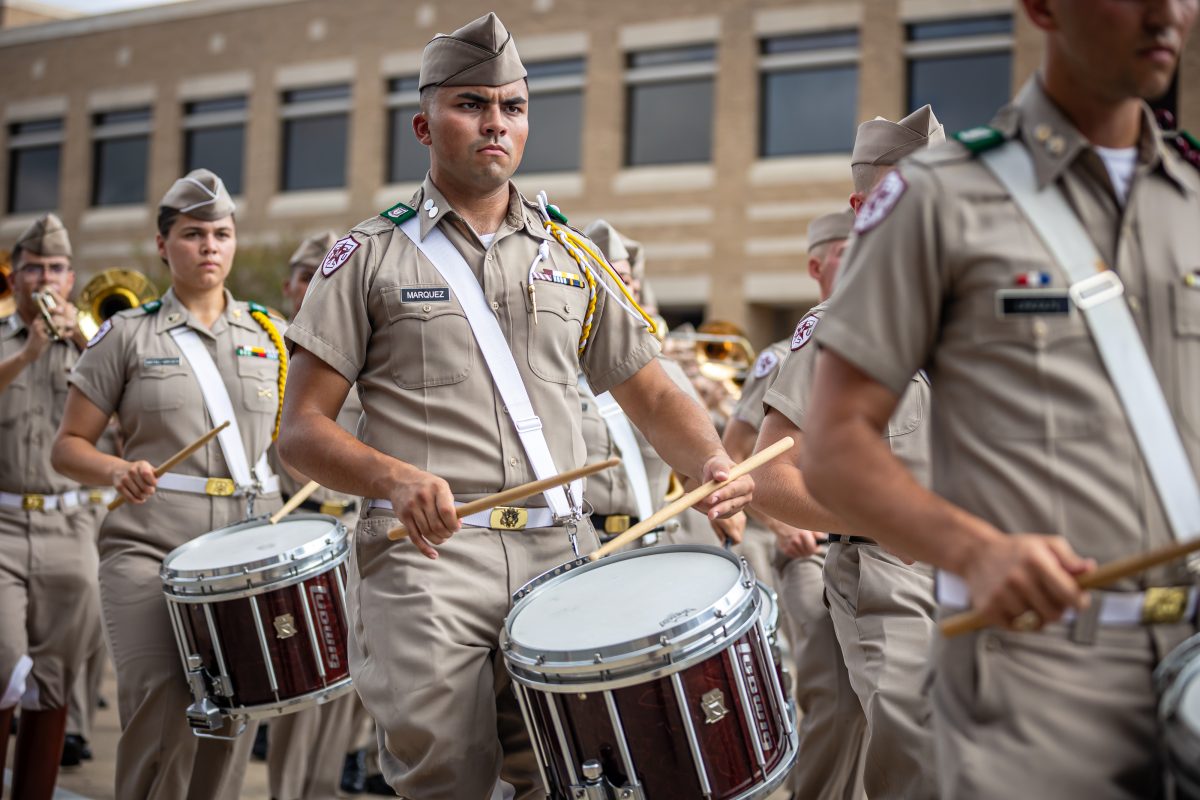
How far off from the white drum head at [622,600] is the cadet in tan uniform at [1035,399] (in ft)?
3.47

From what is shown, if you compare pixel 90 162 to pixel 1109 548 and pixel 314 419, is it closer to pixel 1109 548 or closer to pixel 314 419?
pixel 314 419

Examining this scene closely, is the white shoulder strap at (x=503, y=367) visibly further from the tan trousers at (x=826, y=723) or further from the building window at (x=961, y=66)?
the building window at (x=961, y=66)

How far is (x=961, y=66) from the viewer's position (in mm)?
23047

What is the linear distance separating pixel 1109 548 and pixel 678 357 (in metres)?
8.96

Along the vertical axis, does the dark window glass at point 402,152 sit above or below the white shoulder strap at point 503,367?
above

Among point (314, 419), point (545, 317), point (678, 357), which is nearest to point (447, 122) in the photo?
point (545, 317)

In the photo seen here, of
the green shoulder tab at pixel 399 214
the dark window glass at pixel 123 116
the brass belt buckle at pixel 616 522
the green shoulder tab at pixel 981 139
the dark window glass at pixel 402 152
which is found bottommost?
the brass belt buckle at pixel 616 522

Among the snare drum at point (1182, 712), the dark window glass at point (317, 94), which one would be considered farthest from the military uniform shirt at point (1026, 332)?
the dark window glass at point (317, 94)

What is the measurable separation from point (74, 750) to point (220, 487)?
285 centimetres

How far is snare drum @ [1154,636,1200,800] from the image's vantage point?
2.02 m

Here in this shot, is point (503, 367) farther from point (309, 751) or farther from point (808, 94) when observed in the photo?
point (808, 94)

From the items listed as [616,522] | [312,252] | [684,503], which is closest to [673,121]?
[312,252]

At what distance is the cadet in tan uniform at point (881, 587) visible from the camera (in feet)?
13.4

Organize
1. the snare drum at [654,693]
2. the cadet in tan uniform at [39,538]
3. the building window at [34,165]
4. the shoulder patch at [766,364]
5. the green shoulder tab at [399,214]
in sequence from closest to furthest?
the snare drum at [654,693] → the green shoulder tab at [399,214] → the shoulder patch at [766,364] → the cadet in tan uniform at [39,538] → the building window at [34,165]
